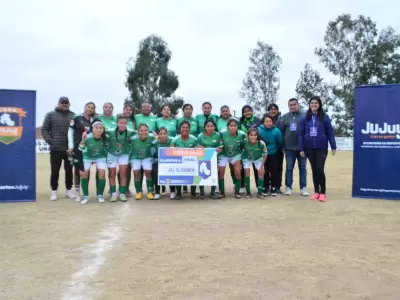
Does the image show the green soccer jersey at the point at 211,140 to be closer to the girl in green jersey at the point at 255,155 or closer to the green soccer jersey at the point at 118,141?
the girl in green jersey at the point at 255,155

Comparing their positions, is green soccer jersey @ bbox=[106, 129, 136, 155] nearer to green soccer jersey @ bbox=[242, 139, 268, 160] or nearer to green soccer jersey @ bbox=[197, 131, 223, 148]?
green soccer jersey @ bbox=[197, 131, 223, 148]

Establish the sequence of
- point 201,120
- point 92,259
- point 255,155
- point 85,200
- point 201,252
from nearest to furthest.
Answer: point 92,259 < point 201,252 < point 85,200 < point 255,155 < point 201,120

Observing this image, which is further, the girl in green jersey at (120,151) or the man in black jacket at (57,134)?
the man in black jacket at (57,134)

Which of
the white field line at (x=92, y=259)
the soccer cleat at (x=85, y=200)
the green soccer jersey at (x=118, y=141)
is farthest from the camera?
the green soccer jersey at (x=118, y=141)

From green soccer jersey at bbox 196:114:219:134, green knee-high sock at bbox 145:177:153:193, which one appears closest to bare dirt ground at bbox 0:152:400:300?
green knee-high sock at bbox 145:177:153:193

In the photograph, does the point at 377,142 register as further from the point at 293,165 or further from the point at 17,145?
the point at 17,145

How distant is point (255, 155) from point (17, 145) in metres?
4.76

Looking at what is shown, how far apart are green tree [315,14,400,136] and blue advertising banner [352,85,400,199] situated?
42.7 metres

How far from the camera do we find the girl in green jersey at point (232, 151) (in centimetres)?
893

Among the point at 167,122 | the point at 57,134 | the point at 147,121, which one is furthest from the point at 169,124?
the point at 57,134

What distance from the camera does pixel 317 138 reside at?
27.8 feet

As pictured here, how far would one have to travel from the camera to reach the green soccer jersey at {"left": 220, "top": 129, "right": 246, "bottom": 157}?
8938mm

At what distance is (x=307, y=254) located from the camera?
457 centimetres

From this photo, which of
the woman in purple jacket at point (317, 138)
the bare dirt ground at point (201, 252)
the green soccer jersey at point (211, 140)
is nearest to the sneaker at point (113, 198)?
the bare dirt ground at point (201, 252)
